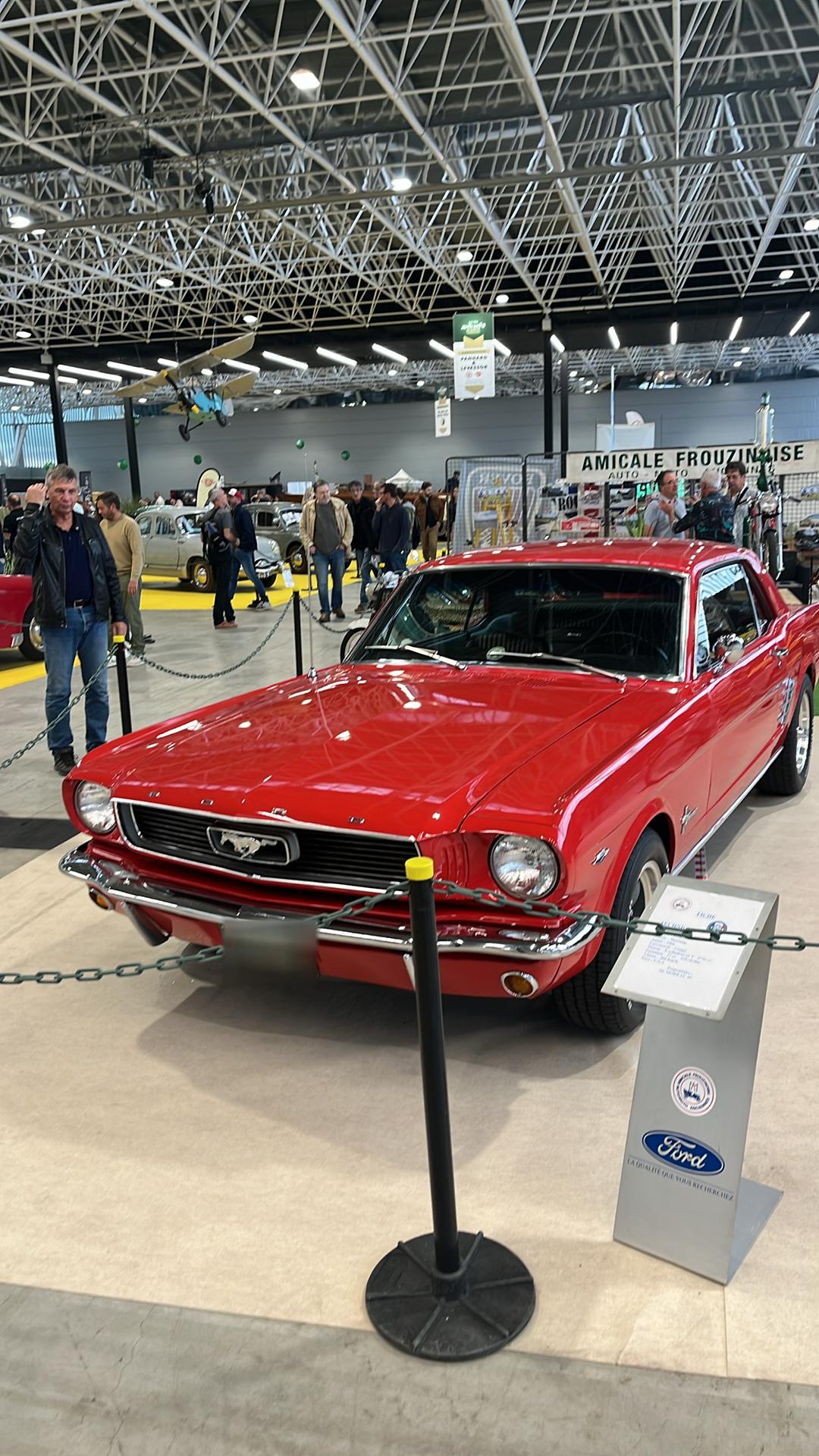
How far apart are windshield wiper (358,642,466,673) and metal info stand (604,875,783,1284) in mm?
2105

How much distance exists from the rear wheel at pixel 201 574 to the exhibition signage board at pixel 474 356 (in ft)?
20.3

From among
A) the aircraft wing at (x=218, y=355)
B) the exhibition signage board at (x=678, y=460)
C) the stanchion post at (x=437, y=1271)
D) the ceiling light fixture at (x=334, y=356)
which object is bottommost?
the stanchion post at (x=437, y=1271)

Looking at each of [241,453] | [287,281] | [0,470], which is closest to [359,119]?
[287,281]

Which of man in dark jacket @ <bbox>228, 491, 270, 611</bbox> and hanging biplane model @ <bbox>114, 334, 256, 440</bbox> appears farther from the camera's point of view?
hanging biplane model @ <bbox>114, 334, 256, 440</bbox>

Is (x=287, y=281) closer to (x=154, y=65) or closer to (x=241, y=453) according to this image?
(x=154, y=65)

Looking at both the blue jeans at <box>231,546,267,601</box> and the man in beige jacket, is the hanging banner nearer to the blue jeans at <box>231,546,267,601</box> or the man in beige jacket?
the blue jeans at <box>231,546,267,601</box>

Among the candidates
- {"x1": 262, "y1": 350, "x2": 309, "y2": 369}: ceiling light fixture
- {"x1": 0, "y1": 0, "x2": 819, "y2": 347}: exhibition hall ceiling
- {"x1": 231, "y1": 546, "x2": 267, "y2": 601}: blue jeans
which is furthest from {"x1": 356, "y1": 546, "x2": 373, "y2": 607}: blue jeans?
{"x1": 262, "y1": 350, "x2": 309, "y2": 369}: ceiling light fixture

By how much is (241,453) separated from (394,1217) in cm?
4570

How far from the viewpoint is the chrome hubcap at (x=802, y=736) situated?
598 cm

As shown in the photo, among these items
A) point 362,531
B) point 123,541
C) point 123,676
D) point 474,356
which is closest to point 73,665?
point 123,676

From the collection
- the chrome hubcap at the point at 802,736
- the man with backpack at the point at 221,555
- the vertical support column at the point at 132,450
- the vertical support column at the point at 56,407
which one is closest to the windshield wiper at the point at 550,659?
the chrome hubcap at the point at 802,736

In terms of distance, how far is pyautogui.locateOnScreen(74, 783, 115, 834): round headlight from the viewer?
12.3 feet

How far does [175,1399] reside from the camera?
7.25 ft

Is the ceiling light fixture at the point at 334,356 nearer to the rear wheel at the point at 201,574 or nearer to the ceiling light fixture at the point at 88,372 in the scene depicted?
the ceiling light fixture at the point at 88,372
